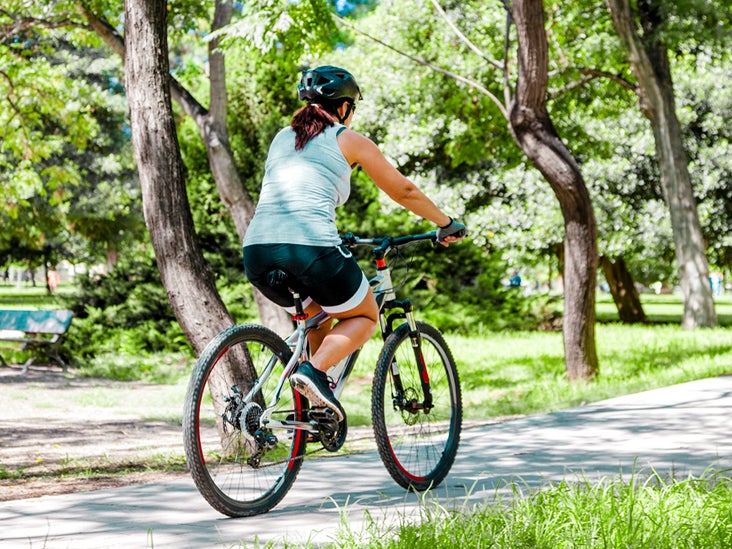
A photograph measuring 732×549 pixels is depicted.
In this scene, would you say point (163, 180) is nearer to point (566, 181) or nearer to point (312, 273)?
point (312, 273)

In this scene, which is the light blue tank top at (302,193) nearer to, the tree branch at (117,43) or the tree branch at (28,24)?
the tree branch at (117,43)

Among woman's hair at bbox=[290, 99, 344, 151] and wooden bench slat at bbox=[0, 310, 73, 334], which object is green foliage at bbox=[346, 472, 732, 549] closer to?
woman's hair at bbox=[290, 99, 344, 151]

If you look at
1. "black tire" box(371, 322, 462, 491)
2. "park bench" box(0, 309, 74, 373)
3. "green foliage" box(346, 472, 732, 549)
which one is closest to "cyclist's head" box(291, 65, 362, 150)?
"black tire" box(371, 322, 462, 491)

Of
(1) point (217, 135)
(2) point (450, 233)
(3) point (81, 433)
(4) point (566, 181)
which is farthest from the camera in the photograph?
(1) point (217, 135)

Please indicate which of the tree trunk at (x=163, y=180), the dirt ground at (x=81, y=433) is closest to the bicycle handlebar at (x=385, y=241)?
the tree trunk at (x=163, y=180)

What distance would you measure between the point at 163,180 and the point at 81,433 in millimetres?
3802

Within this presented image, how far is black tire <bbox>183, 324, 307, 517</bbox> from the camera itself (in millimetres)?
4281

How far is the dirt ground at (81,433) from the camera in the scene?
6.24 metres

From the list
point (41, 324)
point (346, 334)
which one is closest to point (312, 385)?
point (346, 334)

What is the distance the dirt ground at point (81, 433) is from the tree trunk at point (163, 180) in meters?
1.03

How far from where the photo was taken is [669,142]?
1958 centimetres

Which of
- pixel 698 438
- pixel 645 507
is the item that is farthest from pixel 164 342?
pixel 645 507

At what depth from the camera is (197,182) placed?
20562 mm

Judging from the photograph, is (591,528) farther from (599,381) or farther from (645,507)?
(599,381)
